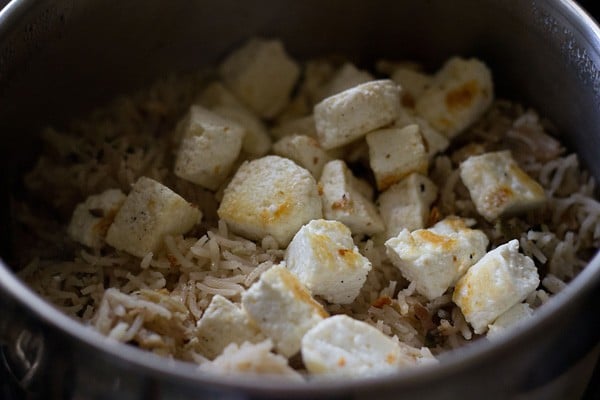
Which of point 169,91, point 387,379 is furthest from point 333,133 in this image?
point 387,379

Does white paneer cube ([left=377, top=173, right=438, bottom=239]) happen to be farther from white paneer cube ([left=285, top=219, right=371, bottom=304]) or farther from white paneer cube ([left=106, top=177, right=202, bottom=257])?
white paneer cube ([left=106, top=177, right=202, bottom=257])

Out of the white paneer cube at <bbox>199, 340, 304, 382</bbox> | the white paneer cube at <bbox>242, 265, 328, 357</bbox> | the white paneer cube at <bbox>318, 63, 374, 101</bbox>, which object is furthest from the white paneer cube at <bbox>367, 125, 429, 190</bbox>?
the white paneer cube at <bbox>199, 340, 304, 382</bbox>

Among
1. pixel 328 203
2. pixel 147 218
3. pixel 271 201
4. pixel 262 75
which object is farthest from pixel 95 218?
pixel 262 75

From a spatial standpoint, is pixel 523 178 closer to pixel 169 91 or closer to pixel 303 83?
pixel 303 83

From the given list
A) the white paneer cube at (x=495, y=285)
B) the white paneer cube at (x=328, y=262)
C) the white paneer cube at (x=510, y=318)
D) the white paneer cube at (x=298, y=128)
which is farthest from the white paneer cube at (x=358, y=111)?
the white paneer cube at (x=510, y=318)

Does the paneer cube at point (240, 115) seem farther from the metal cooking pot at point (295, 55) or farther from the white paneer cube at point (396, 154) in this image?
the white paneer cube at point (396, 154)

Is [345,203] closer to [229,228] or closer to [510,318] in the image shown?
[229,228]
